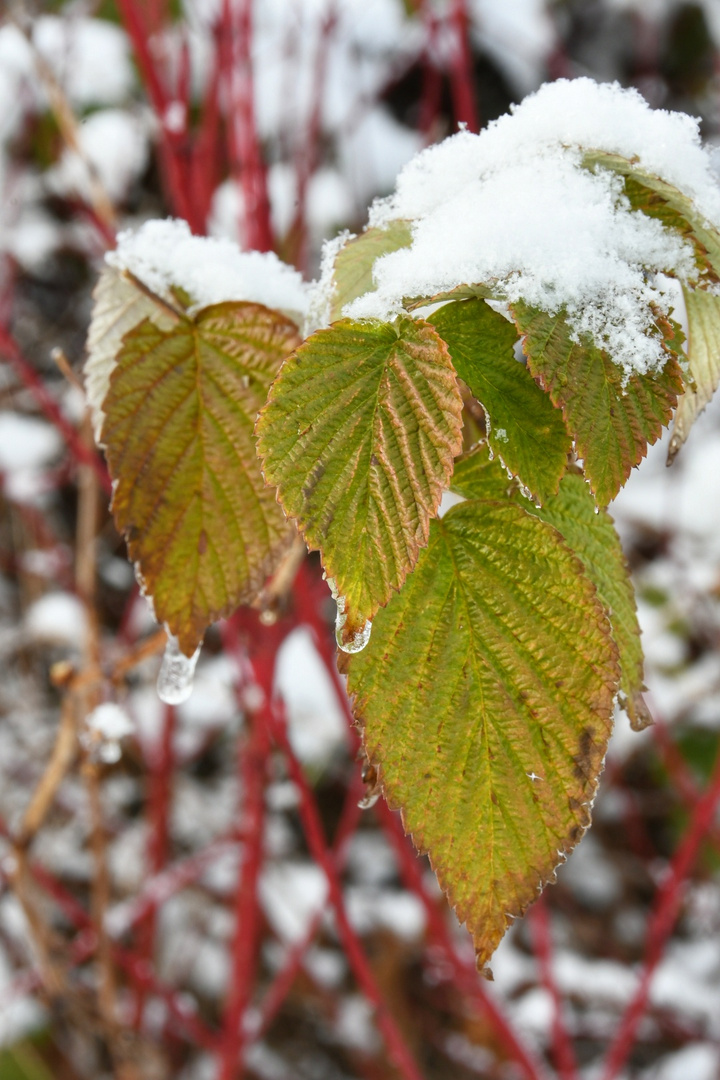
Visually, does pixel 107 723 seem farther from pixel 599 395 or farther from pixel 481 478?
pixel 599 395

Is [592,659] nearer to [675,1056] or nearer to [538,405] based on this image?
[538,405]

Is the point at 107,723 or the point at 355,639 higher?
the point at 107,723

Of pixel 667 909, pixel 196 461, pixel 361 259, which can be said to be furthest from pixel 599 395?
pixel 667 909

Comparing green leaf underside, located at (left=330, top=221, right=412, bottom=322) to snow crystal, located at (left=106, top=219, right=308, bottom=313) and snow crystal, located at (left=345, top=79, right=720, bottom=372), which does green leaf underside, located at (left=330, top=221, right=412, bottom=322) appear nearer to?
snow crystal, located at (left=345, top=79, right=720, bottom=372)

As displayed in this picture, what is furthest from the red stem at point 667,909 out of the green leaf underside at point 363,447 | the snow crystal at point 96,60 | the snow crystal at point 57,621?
the snow crystal at point 96,60

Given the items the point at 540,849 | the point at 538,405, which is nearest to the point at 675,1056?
the point at 540,849

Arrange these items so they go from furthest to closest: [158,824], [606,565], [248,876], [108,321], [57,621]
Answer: [57,621]
[158,824]
[248,876]
[108,321]
[606,565]
